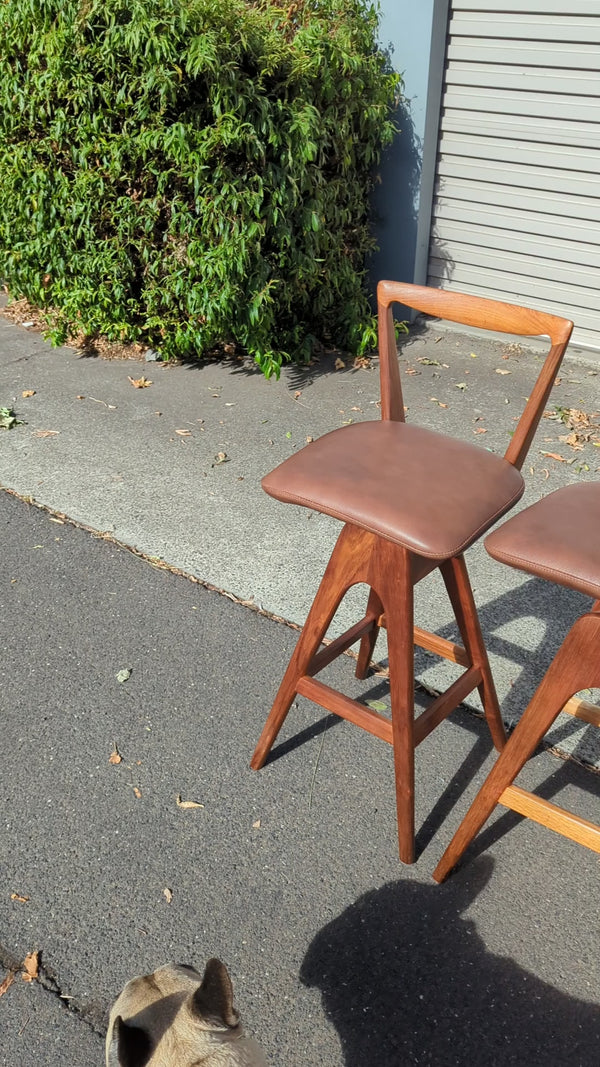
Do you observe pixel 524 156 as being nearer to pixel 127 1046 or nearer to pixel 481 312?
pixel 481 312

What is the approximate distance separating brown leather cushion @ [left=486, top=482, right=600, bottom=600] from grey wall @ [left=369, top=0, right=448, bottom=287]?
4.85m

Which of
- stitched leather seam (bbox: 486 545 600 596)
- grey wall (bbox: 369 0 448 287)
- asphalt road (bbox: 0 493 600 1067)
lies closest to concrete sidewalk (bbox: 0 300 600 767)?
asphalt road (bbox: 0 493 600 1067)

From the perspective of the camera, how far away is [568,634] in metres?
1.93

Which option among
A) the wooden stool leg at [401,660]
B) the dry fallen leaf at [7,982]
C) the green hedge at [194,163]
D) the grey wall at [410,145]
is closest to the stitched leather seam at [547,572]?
the wooden stool leg at [401,660]

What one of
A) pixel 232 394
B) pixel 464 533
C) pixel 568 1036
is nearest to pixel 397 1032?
pixel 568 1036

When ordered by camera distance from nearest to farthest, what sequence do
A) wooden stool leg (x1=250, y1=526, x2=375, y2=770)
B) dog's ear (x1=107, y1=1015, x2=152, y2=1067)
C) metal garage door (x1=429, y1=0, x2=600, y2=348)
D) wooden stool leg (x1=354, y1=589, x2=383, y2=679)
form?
dog's ear (x1=107, y1=1015, x2=152, y2=1067) → wooden stool leg (x1=250, y1=526, x2=375, y2=770) → wooden stool leg (x1=354, y1=589, x2=383, y2=679) → metal garage door (x1=429, y1=0, x2=600, y2=348)

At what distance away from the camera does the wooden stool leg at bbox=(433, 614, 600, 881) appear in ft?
6.26

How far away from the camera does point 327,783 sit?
8.96 feet

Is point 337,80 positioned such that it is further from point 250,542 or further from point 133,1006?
point 133,1006

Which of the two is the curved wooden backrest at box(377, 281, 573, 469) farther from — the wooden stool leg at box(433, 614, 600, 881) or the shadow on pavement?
the shadow on pavement

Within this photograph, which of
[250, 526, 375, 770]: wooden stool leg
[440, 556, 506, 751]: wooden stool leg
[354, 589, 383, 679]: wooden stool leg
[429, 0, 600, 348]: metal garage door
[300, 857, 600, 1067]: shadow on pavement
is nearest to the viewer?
[300, 857, 600, 1067]: shadow on pavement

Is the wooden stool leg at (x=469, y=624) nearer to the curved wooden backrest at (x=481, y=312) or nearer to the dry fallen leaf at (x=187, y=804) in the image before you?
the curved wooden backrest at (x=481, y=312)

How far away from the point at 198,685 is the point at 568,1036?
164cm

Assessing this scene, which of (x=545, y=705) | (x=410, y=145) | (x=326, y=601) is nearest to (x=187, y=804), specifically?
(x=326, y=601)
